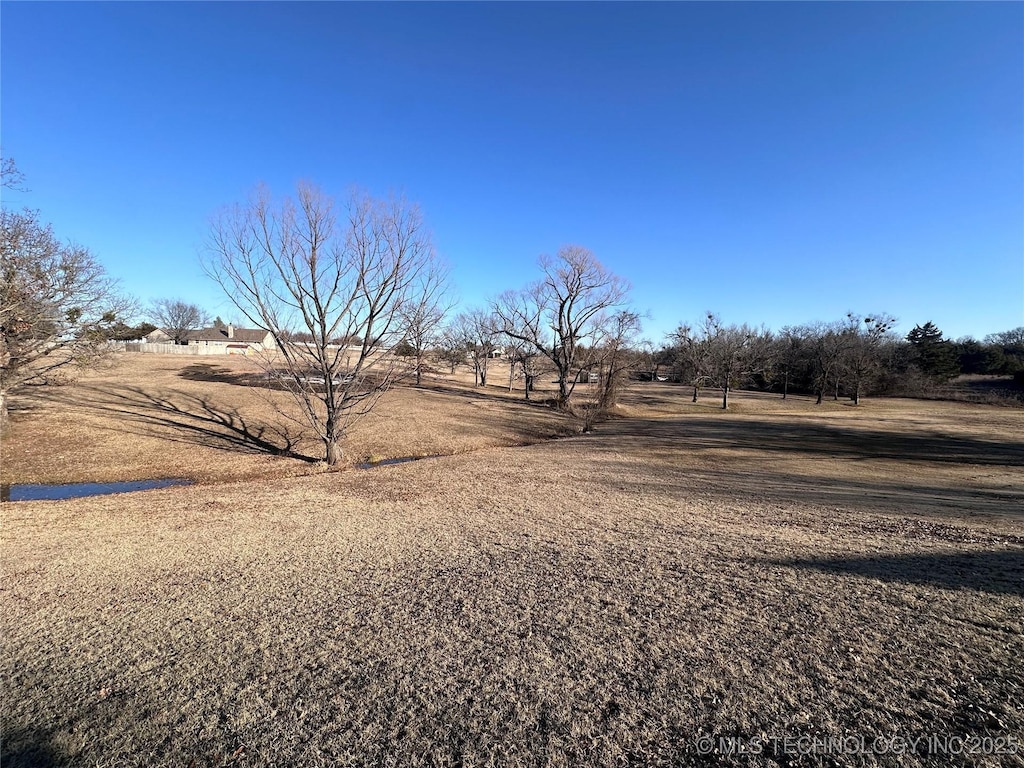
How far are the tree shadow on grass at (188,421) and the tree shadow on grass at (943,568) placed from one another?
49.9ft

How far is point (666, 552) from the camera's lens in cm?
632

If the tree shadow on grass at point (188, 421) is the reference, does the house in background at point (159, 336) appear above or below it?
above

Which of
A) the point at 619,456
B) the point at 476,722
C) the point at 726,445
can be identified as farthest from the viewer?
the point at 726,445

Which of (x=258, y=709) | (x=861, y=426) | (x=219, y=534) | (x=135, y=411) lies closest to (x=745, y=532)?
(x=258, y=709)

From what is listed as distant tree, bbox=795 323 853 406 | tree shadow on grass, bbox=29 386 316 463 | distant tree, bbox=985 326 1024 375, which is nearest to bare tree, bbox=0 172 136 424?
tree shadow on grass, bbox=29 386 316 463

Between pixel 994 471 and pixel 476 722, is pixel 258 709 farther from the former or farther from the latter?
pixel 994 471

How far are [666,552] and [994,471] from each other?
14.4 m

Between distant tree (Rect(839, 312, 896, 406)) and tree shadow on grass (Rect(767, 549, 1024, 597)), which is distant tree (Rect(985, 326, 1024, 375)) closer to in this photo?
distant tree (Rect(839, 312, 896, 406))

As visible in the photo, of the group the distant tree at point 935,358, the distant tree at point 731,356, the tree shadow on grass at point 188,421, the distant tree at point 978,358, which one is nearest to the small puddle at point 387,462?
the tree shadow on grass at point 188,421

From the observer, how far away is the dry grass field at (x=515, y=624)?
9.78 ft

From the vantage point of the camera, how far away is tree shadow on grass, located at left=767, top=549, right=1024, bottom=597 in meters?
5.12

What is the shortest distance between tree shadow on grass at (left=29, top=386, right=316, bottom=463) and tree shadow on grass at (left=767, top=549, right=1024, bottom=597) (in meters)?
15.2

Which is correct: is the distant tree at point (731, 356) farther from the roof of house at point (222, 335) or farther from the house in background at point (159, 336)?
the house in background at point (159, 336)

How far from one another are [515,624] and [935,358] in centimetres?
6785
